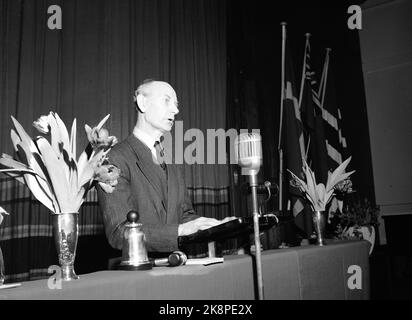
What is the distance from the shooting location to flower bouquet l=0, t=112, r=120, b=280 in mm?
1167

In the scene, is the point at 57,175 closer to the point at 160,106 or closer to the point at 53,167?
the point at 53,167

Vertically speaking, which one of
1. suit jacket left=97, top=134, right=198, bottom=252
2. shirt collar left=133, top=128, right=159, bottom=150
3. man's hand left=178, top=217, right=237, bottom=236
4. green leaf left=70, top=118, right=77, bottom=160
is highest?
shirt collar left=133, top=128, right=159, bottom=150

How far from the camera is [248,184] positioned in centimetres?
133

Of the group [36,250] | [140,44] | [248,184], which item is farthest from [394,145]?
[248,184]

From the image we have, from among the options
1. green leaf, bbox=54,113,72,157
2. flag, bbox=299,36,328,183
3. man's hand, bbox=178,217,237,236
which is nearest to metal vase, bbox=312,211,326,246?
man's hand, bbox=178,217,237,236

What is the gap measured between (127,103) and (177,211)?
8.08 feet

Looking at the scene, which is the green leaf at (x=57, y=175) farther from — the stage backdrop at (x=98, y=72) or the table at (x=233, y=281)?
the stage backdrop at (x=98, y=72)

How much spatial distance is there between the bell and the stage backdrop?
2.40 m

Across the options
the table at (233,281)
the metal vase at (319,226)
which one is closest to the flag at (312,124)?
the metal vase at (319,226)

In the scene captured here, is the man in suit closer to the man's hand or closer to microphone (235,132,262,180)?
the man's hand

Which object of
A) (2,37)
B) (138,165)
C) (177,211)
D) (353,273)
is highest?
(2,37)

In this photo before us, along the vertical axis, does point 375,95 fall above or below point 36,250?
above

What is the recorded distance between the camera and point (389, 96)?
6297 millimetres
